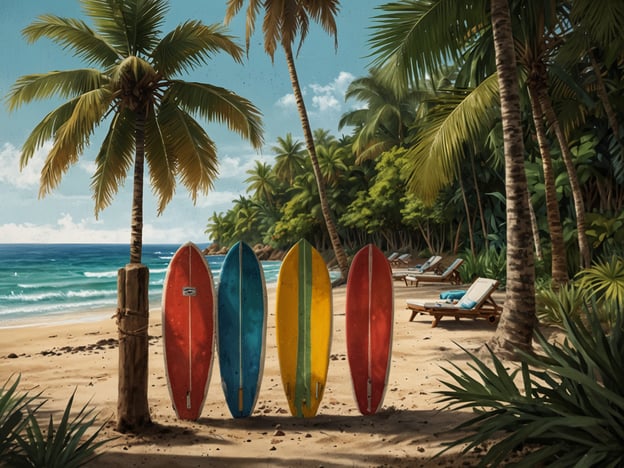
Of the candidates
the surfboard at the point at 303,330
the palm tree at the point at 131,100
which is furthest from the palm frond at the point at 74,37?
the surfboard at the point at 303,330

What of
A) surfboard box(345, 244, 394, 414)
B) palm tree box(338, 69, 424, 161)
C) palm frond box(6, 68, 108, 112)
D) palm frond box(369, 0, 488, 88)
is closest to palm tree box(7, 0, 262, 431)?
palm frond box(6, 68, 108, 112)

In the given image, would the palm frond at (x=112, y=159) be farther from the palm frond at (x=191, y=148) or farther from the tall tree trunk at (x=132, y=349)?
the tall tree trunk at (x=132, y=349)

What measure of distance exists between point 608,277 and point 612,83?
659 centimetres

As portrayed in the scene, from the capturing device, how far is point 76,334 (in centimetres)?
927

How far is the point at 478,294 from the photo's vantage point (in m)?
7.58

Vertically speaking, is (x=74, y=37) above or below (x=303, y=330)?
above

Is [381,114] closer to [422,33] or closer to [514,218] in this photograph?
[422,33]

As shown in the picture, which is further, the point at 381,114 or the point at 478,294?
the point at 381,114

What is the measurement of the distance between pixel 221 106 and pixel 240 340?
282 inches

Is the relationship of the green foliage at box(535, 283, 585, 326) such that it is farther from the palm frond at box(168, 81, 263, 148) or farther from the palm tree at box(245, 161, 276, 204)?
the palm tree at box(245, 161, 276, 204)

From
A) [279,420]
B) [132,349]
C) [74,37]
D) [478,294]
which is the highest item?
[74,37]

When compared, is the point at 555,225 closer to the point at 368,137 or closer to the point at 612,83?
the point at 612,83

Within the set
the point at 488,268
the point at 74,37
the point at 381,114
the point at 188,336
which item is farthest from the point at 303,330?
the point at 381,114

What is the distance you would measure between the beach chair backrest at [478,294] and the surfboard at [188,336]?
487 centimetres
